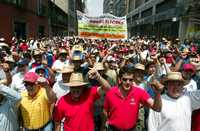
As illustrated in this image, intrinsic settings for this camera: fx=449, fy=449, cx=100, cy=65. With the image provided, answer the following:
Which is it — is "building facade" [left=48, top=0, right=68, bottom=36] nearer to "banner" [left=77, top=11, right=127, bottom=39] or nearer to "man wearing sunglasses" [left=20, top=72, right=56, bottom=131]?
"banner" [left=77, top=11, right=127, bottom=39]

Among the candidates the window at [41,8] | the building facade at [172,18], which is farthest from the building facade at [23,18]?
the building facade at [172,18]

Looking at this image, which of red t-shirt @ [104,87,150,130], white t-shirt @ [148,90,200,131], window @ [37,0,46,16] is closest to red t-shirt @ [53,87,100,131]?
red t-shirt @ [104,87,150,130]

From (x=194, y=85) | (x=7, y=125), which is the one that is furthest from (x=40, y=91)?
(x=194, y=85)

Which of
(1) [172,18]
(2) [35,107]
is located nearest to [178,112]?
(2) [35,107]

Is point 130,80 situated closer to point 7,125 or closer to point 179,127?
point 179,127

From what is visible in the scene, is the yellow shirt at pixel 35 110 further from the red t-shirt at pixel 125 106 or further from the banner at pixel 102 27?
the banner at pixel 102 27

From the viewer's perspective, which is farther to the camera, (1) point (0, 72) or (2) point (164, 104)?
(1) point (0, 72)

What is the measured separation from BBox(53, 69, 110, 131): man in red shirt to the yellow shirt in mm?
516

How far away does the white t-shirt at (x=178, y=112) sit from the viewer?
16.7ft

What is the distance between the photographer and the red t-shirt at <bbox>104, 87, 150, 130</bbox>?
5.63 meters

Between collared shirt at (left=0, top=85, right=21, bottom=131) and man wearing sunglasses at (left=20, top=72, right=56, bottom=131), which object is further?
man wearing sunglasses at (left=20, top=72, right=56, bottom=131)

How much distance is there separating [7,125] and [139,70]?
2.64m

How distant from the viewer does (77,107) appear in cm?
546

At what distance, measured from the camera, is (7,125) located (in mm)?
5633
